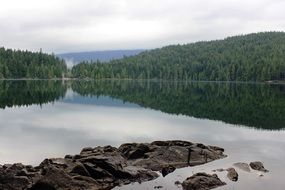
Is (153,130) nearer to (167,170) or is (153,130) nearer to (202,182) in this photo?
(167,170)

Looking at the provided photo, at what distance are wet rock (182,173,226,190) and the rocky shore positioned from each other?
9.3 inches

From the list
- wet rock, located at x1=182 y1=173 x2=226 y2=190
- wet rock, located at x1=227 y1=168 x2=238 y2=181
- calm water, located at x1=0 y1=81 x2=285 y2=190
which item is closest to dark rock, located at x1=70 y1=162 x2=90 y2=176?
calm water, located at x1=0 y1=81 x2=285 y2=190

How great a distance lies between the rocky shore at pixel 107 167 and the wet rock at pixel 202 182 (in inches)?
9.3

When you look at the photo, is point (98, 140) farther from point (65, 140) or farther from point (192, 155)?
point (192, 155)

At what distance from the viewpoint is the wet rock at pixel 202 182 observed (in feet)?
120

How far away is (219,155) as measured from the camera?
164 feet

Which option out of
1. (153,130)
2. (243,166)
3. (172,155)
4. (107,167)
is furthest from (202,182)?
(153,130)

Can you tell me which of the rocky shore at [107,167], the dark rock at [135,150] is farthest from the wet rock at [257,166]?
the dark rock at [135,150]

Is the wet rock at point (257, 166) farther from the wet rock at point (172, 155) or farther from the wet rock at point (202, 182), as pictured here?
the wet rock at point (202, 182)

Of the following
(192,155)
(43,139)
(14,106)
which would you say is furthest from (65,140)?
(14,106)

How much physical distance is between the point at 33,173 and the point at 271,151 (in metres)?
28.7

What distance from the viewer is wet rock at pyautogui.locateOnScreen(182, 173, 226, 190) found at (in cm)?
3647

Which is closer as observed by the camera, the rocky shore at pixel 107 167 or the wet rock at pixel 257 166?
the rocky shore at pixel 107 167

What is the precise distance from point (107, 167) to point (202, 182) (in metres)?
8.41
